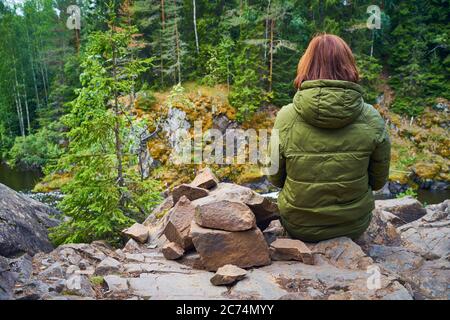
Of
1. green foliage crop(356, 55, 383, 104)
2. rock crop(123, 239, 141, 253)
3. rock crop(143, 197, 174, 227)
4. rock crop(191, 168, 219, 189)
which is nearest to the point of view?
rock crop(123, 239, 141, 253)

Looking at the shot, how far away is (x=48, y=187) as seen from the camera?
2250 centimetres

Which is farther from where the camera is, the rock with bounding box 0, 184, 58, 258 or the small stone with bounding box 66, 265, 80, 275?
the rock with bounding box 0, 184, 58, 258

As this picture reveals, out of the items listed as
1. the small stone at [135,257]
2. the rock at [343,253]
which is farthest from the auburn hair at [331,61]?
the small stone at [135,257]

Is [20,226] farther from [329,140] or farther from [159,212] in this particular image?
[329,140]

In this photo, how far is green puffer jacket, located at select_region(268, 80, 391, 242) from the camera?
3.59 metres

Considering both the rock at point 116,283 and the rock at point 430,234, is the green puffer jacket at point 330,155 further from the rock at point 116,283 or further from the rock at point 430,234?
the rock at point 116,283

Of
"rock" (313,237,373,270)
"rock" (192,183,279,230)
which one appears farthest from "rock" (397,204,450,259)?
"rock" (192,183,279,230)

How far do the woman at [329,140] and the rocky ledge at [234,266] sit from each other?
1.52 feet

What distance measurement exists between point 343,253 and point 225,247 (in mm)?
1201

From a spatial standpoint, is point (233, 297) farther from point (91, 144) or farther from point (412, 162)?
point (412, 162)

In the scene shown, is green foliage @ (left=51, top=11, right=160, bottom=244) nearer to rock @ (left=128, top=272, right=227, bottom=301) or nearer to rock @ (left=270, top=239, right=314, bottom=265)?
rock @ (left=128, top=272, right=227, bottom=301)

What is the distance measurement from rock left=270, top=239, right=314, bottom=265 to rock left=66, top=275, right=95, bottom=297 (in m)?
1.82

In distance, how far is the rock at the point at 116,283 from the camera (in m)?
3.41
